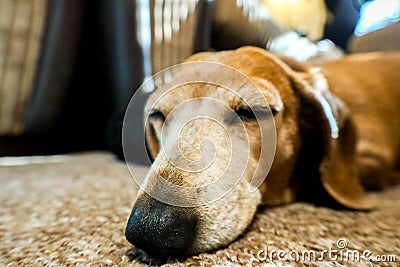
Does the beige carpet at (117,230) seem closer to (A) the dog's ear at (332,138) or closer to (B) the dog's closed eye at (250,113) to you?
(A) the dog's ear at (332,138)

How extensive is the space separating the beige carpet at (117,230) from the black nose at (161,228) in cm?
4

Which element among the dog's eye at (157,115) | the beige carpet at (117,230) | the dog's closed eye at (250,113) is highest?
the dog's closed eye at (250,113)

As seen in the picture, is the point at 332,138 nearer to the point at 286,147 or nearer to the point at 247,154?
the point at 286,147

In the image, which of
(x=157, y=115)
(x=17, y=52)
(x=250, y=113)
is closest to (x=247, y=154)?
(x=250, y=113)

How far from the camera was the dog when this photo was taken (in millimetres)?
727

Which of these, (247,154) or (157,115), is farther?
(157,115)

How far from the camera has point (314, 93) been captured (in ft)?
3.68

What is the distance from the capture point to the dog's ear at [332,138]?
1105 mm

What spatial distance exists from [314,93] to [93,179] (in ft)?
2.57

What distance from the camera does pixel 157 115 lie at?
3.59 feet

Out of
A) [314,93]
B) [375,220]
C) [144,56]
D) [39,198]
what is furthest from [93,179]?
[375,220]

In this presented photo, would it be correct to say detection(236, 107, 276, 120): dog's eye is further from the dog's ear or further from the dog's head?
the dog's ear

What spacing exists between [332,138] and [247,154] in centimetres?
26

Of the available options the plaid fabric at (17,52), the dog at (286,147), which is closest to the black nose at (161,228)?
the dog at (286,147)
